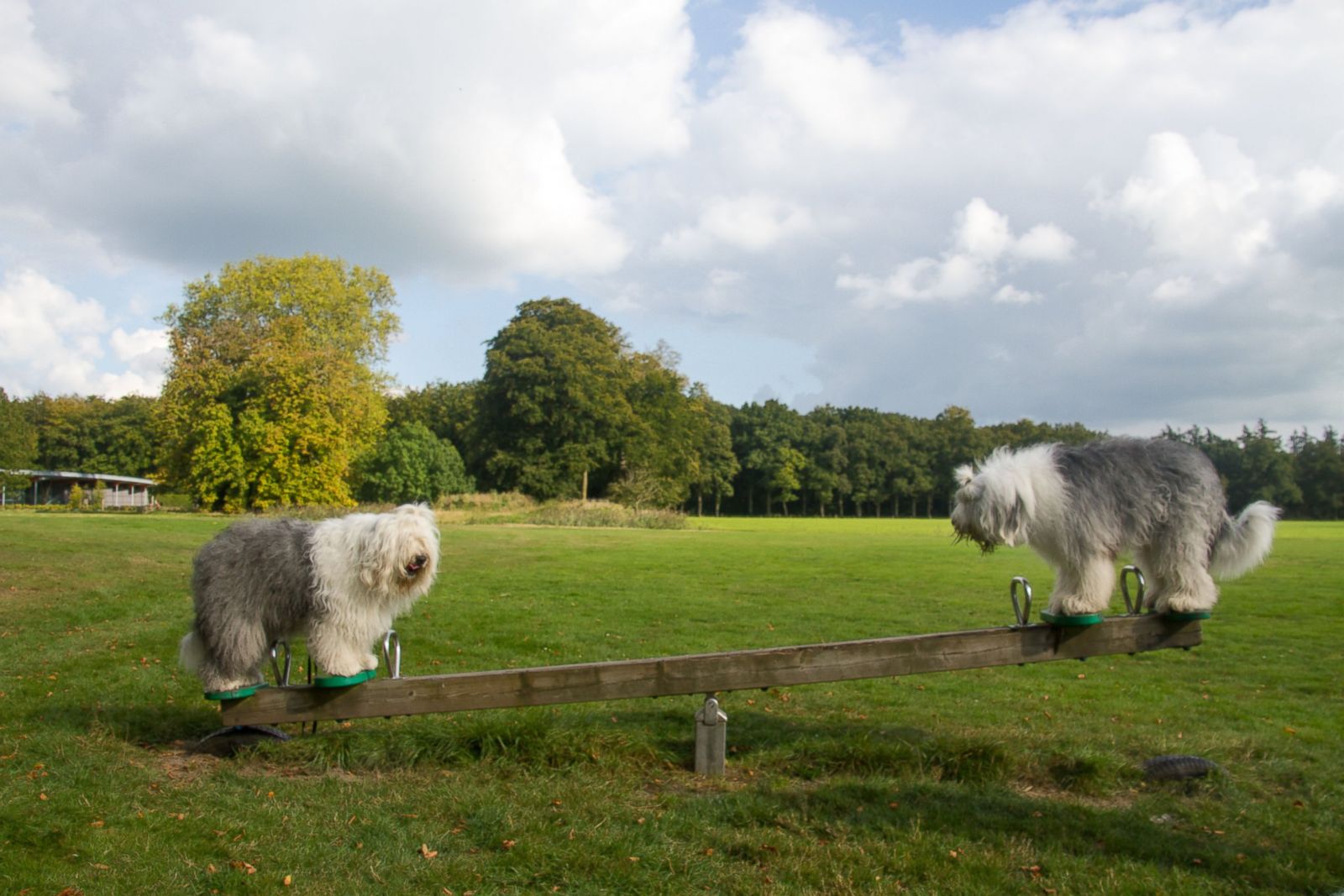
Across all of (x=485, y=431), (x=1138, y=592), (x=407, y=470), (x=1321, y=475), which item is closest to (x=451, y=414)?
(x=485, y=431)

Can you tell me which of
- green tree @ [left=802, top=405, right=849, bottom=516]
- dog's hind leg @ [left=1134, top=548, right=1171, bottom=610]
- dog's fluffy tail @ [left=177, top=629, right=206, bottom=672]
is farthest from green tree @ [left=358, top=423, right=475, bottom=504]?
dog's hind leg @ [left=1134, top=548, right=1171, bottom=610]

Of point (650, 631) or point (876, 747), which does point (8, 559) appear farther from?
point (876, 747)

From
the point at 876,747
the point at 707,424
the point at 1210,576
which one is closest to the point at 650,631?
the point at 876,747

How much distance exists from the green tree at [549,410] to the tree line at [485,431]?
5.6 inches

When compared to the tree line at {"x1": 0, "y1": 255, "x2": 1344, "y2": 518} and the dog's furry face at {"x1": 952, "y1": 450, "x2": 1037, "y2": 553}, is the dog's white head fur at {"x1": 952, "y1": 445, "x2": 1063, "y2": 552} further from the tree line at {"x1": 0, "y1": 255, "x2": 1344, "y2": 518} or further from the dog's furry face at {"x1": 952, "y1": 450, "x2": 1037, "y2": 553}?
the tree line at {"x1": 0, "y1": 255, "x2": 1344, "y2": 518}

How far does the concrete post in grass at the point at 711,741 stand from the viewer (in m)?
6.32

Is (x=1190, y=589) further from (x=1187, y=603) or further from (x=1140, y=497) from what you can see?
(x=1140, y=497)

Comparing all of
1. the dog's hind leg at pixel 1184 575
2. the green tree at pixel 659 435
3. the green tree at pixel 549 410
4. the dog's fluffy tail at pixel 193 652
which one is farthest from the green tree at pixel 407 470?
the dog's hind leg at pixel 1184 575

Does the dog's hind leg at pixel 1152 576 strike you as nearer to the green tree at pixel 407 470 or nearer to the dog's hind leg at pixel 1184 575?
the dog's hind leg at pixel 1184 575

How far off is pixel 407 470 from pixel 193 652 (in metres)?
44.9

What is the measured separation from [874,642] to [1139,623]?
1737 mm

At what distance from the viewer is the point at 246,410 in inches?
1602

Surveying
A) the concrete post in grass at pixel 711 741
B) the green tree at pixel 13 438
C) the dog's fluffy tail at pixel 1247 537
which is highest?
the green tree at pixel 13 438

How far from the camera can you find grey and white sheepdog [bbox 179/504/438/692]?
231 inches
